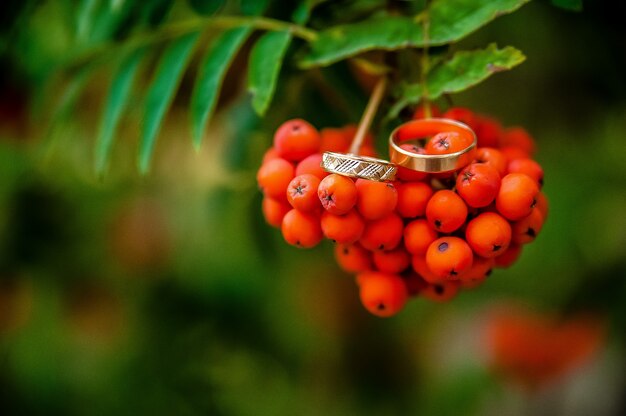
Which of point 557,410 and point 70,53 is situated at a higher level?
point 70,53

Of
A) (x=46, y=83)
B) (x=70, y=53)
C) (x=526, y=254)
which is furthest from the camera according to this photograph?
(x=526, y=254)

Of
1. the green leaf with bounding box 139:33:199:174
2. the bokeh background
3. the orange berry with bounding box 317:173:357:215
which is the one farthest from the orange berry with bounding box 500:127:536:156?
the bokeh background

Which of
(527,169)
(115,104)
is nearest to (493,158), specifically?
(527,169)

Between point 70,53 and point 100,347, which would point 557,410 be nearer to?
point 100,347

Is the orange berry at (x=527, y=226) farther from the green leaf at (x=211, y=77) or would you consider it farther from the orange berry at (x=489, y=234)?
the green leaf at (x=211, y=77)

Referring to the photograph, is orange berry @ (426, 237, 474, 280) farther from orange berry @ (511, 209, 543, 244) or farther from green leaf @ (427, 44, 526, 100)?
green leaf @ (427, 44, 526, 100)

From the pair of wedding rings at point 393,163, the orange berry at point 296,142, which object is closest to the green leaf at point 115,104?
the orange berry at point 296,142

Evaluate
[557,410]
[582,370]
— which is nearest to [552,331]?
[582,370]

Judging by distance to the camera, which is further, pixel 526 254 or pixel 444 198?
pixel 526 254
